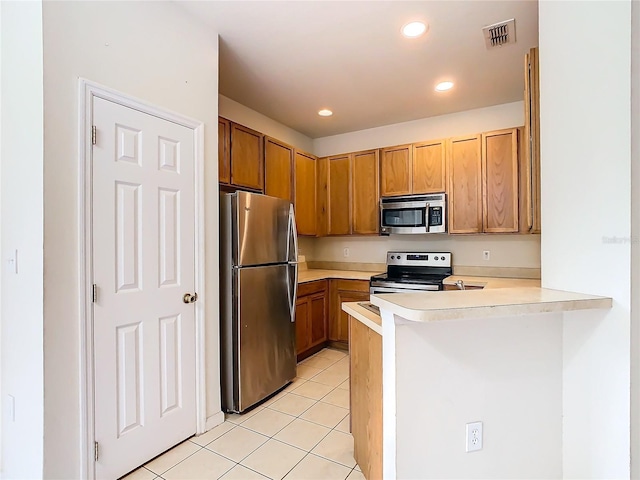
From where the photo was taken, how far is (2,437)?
5.98 feet

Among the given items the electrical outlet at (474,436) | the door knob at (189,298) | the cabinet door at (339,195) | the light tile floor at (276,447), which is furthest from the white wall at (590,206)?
the cabinet door at (339,195)

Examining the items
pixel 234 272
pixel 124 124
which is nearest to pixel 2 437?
pixel 234 272

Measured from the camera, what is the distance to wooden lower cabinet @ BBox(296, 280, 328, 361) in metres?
3.41

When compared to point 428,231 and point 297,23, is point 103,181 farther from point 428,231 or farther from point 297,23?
point 428,231

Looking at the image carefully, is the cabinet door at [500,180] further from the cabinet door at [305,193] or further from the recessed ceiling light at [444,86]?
the cabinet door at [305,193]

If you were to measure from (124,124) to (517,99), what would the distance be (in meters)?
3.50

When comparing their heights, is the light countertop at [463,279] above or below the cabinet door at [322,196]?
below

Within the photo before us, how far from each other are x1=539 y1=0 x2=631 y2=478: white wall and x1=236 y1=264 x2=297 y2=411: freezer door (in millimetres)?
1846

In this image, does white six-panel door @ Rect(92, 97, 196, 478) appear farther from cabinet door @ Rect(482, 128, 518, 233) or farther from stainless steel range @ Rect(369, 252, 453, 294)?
cabinet door @ Rect(482, 128, 518, 233)

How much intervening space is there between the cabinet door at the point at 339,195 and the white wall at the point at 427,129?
0.39 meters

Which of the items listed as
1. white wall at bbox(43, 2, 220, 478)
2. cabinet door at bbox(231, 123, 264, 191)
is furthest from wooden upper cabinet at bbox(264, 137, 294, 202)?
white wall at bbox(43, 2, 220, 478)

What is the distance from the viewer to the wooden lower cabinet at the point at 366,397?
149 centimetres

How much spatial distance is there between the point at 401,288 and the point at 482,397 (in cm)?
193

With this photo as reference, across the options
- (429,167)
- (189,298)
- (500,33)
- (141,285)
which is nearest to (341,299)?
(429,167)
